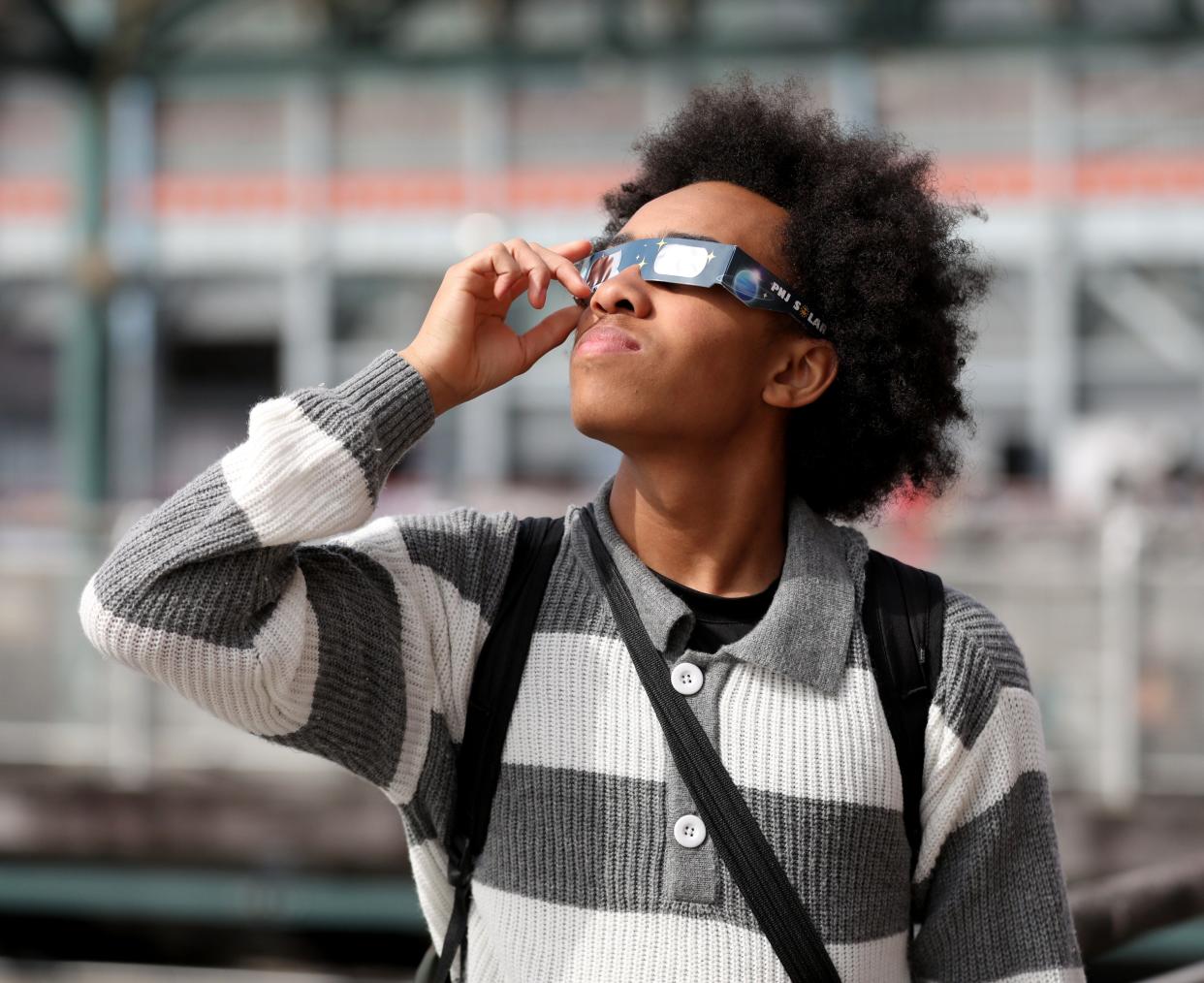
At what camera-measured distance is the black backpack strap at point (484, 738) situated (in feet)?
5.93

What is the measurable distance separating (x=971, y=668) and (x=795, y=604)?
23cm

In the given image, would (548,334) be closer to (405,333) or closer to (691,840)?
(691,840)

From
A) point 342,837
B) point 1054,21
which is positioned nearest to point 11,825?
point 342,837

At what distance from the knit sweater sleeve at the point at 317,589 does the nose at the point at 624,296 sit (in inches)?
10.2

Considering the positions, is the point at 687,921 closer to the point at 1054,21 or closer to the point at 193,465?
the point at 1054,21

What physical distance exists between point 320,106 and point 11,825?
1087 centimetres

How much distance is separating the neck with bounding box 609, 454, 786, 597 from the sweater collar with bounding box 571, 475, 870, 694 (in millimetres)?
37

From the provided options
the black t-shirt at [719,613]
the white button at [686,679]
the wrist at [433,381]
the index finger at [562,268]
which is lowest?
the white button at [686,679]

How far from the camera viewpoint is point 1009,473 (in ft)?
46.7

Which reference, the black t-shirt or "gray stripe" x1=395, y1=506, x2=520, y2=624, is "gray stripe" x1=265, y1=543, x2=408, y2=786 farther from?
the black t-shirt

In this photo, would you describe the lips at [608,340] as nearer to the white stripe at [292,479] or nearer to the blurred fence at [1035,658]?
the white stripe at [292,479]

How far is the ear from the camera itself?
1991 mm

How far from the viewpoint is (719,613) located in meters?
1.89

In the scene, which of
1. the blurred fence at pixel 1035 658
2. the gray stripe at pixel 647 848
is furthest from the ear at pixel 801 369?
the blurred fence at pixel 1035 658
